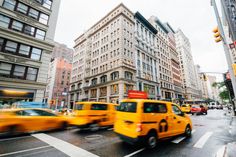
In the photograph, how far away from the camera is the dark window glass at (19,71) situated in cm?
1573

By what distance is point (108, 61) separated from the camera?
36969 millimetres

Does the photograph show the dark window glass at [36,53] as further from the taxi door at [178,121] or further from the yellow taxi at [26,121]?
the taxi door at [178,121]

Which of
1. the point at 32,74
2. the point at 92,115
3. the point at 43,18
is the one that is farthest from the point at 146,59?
the point at 92,115

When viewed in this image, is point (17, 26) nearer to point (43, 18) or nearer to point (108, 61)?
point (43, 18)

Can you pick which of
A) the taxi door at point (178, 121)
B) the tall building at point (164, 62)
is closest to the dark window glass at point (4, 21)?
the taxi door at point (178, 121)

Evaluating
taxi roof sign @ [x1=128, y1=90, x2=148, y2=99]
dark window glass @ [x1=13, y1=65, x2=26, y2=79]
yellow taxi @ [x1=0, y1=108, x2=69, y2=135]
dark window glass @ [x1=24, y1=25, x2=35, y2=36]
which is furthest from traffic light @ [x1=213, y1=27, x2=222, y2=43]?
dark window glass @ [x1=24, y1=25, x2=35, y2=36]

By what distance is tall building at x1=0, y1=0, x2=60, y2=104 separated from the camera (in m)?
15.2

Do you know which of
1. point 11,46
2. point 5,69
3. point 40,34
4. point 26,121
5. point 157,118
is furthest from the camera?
point 40,34

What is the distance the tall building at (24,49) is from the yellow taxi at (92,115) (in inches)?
436

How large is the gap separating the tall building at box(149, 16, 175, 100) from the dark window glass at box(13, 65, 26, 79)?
42.7 m

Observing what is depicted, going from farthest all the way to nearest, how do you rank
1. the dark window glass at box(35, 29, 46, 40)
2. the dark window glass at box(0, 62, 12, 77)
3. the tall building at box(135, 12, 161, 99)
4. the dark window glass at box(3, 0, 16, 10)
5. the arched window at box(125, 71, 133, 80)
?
1. the tall building at box(135, 12, 161, 99)
2. the arched window at box(125, 71, 133, 80)
3. the dark window glass at box(35, 29, 46, 40)
4. the dark window glass at box(3, 0, 16, 10)
5. the dark window glass at box(0, 62, 12, 77)

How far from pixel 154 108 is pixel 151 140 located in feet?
4.67

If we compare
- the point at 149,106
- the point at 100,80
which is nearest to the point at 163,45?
the point at 100,80

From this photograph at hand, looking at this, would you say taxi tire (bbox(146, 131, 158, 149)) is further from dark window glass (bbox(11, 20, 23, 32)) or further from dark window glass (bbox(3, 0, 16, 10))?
dark window glass (bbox(3, 0, 16, 10))
